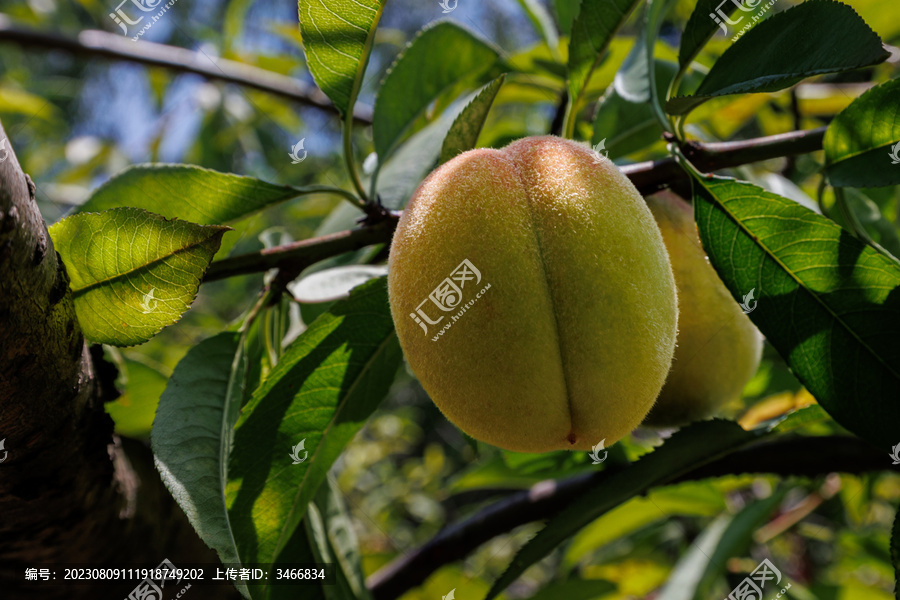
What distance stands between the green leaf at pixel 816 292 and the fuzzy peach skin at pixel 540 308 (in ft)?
0.50

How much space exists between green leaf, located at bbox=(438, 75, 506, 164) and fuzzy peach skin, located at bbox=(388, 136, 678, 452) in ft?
0.62

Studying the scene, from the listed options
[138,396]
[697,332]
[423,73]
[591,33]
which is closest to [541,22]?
[423,73]

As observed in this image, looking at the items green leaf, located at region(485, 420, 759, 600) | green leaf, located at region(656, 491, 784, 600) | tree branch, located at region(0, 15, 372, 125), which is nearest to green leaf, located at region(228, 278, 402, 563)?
green leaf, located at region(485, 420, 759, 600)

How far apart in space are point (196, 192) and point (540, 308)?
0.53 metres

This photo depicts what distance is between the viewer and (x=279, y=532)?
0.82 metres

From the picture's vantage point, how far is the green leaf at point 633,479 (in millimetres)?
914

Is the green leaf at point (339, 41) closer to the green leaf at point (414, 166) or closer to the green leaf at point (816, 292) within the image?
the green leaf at point (414, 166)

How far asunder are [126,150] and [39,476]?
288 centimetres

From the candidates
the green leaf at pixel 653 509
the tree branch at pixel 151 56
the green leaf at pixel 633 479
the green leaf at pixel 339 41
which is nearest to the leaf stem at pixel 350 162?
the green leaf at pixel 339 41

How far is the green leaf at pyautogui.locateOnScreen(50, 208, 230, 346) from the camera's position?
0.71 m

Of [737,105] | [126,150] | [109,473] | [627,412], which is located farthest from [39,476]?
[126,150]

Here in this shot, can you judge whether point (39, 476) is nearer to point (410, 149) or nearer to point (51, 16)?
point (410, 149)

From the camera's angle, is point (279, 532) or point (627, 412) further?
point (279, 532)

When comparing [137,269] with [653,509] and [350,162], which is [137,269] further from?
[653,509]
